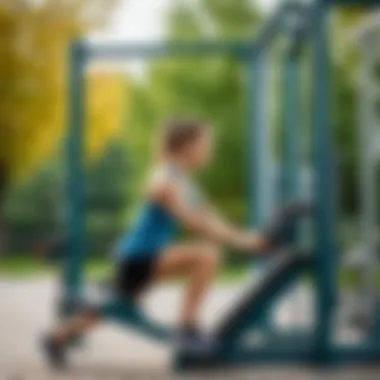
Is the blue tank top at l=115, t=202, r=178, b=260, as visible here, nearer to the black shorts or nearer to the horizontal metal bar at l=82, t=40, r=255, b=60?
the black shorts

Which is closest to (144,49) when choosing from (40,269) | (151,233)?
(151,233)

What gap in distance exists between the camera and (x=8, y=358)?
1.96 m

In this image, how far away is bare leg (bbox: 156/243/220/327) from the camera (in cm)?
192

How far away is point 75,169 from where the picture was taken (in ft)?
7.86

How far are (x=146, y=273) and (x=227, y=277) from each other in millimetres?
1747

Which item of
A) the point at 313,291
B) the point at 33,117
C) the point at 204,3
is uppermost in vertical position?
the point at 204,3

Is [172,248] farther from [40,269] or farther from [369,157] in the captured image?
[40,269]

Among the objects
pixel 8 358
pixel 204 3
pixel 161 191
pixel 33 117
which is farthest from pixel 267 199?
pixel 204 3

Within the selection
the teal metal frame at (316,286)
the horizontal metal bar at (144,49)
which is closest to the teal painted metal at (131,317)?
the teal metal frame at (316,286)

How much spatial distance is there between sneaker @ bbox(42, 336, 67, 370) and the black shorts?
16 centimetres

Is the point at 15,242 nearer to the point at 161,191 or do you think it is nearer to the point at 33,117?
the point at 33,117

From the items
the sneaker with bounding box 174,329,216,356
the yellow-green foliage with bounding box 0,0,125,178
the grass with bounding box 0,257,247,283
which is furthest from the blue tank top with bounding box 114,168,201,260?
the grass with bounding box 0,257,247,283

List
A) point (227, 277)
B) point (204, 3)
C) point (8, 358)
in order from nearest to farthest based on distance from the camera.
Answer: point (8, 358) → point (227, 277) → point (204, 3)

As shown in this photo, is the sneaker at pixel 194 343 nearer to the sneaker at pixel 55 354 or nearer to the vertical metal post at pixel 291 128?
the sneaker at pixel 55 354
